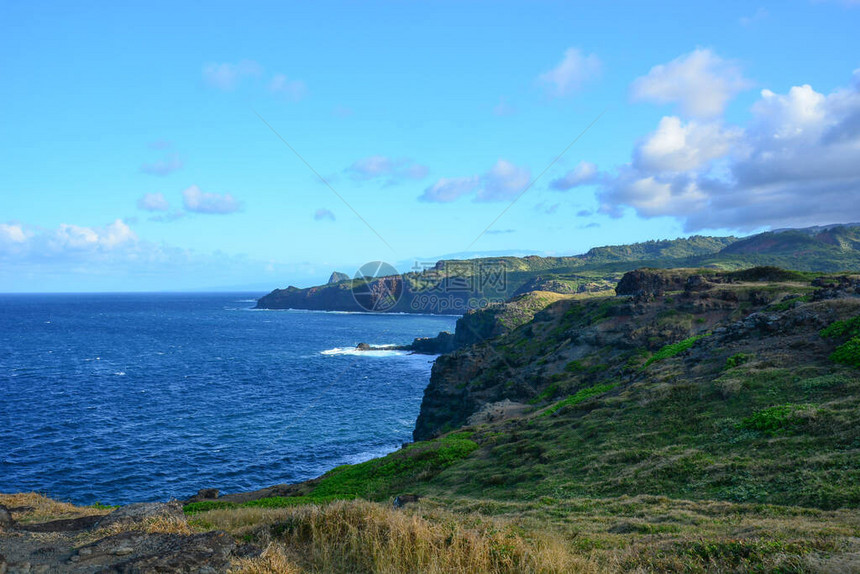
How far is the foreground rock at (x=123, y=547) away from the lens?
856cm

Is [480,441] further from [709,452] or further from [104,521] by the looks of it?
[104,521]

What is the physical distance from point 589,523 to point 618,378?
80.3 ft

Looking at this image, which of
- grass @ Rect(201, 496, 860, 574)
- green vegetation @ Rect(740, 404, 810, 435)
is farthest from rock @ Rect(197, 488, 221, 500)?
green vegetation @ Rect(740, 404, 810, 435)

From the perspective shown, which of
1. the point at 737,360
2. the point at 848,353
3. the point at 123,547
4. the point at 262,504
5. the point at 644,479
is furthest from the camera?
the point at 737,360

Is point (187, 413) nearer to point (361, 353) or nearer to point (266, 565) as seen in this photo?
point (361, 353)

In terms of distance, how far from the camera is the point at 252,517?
50.5 ft

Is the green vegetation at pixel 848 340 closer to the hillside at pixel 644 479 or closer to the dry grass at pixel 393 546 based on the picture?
the hillside at pixel 644 479

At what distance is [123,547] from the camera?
390 inches

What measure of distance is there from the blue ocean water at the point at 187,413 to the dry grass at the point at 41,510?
18793mm

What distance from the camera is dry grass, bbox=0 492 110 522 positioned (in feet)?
57.0

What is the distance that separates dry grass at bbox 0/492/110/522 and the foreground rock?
4561 mm

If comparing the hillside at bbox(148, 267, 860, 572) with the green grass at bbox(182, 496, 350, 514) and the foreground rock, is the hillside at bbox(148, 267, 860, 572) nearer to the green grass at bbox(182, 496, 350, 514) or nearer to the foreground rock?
the green grass at bbox(182, 496, 350, 514)

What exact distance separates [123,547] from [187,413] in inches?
2509

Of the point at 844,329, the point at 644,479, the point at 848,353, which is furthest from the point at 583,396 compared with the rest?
the point at 644,479
